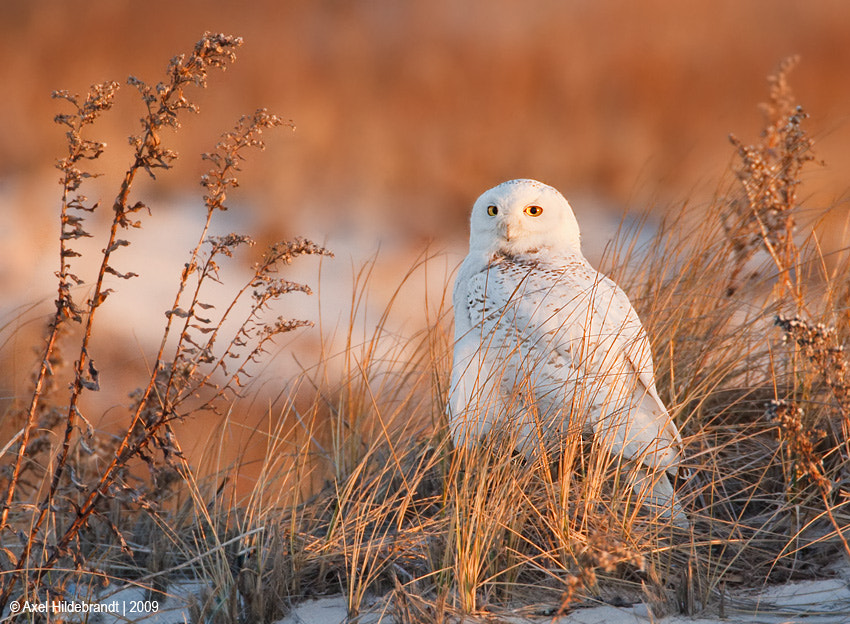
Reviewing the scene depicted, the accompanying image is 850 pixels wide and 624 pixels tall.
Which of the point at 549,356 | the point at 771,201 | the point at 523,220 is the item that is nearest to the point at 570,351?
the point at 549,356

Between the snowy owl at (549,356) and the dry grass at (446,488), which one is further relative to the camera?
the snowy owl at (549,356)

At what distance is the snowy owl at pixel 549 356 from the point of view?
2.22 metres

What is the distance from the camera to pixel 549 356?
7.91 ft

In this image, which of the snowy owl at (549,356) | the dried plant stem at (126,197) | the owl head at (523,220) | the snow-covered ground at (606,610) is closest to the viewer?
the snow-covered ground at (606,610)

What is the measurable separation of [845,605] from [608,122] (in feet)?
27.4

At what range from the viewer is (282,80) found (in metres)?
9.42

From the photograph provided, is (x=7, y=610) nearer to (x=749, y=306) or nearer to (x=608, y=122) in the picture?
(x=749, y=306)

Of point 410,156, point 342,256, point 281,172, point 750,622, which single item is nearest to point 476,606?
point 750,622

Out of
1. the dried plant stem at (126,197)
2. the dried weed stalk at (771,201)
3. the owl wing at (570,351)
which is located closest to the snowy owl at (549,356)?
the owl wing at (570,351)

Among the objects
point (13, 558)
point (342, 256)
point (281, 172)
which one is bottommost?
point (13, 558)

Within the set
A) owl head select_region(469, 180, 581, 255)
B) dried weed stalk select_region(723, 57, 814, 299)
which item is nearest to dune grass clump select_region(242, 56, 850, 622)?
dried weed stalk select_region(723, 57, 814, 299)

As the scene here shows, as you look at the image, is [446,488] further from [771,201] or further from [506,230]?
[771,201]

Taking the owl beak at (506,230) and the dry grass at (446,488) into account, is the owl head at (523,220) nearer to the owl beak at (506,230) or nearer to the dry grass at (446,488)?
the owl beak at (506,230)

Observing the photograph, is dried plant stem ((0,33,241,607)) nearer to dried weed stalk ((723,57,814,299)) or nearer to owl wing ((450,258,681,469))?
owl wing ((450,258,681,469))
